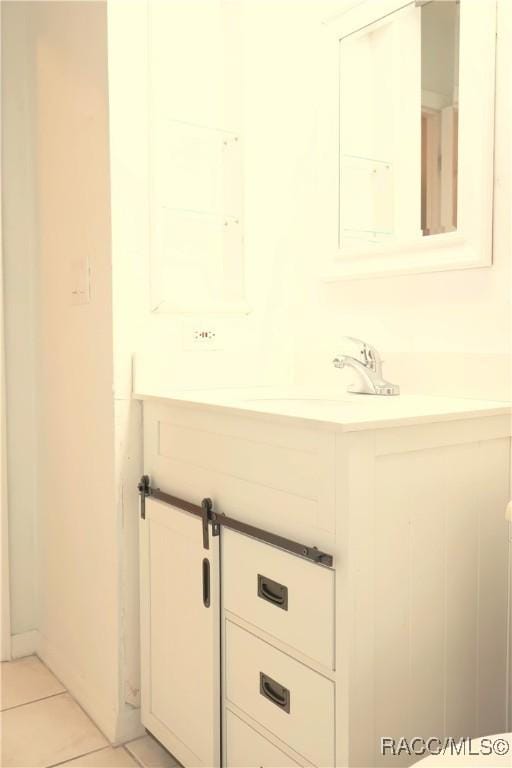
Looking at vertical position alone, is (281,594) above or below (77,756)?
above

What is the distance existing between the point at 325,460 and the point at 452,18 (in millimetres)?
1019

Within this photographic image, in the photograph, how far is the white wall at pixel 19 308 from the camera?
208 centimetres

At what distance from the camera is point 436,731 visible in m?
1.21

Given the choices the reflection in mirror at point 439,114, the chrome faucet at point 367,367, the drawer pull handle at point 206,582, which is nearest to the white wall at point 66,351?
the drawer pull handle at point 206,582

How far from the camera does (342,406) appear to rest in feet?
4.64

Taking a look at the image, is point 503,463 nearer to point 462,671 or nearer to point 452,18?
point 462,671

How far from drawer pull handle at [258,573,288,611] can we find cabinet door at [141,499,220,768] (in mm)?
154

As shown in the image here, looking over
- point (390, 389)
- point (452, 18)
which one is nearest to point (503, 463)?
point (390, 389)

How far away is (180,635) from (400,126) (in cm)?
128

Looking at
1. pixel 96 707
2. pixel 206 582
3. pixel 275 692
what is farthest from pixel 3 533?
pixel 275 692

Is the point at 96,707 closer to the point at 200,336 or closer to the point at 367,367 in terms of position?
the point at 200,336

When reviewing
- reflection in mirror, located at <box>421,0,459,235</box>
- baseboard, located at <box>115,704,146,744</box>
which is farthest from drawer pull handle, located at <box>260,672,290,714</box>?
reflection in mirror, located at <box>421,0,459,235</box>

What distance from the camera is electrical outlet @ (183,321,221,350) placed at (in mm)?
1748

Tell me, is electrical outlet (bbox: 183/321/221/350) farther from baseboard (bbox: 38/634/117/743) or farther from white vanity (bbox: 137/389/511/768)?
baseboard (bbox: 38/634/117/743)
